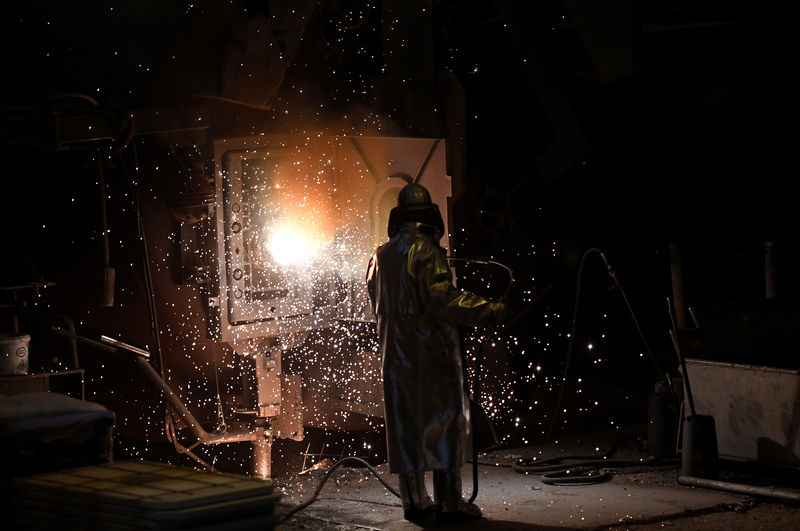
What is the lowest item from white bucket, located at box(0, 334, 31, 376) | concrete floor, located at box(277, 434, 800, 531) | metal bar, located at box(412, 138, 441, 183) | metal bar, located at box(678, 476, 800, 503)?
concrete floor, located at box(277, 434, 800, 531)

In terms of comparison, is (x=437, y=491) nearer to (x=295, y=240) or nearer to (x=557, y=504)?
(x=557, y=504)

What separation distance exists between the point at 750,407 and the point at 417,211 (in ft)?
8.16

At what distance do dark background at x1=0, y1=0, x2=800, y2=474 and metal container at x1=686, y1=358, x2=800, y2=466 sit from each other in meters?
1.36

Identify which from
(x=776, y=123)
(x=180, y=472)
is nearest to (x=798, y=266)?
(x=776, y=123)

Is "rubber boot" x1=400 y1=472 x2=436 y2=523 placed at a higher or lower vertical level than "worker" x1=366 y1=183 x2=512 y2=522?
lower

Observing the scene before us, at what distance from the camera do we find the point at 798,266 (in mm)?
11258

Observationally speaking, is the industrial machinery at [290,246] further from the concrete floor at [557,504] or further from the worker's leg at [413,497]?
the worker's leg at [413,497]

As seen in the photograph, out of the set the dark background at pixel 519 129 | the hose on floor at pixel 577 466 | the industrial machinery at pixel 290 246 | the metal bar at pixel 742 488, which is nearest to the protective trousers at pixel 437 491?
the hose on floor at pixel 577 466

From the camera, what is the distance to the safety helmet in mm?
5492

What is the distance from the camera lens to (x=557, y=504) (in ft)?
19.3

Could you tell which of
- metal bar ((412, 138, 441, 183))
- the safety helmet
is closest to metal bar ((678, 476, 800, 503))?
the safety helmet

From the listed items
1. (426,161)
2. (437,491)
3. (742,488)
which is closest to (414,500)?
(437,491)

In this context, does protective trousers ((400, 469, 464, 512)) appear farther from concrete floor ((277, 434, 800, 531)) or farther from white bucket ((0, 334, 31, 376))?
white bucket ((0, 334, 31, 376))

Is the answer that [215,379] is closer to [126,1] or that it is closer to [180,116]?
[180,116]
